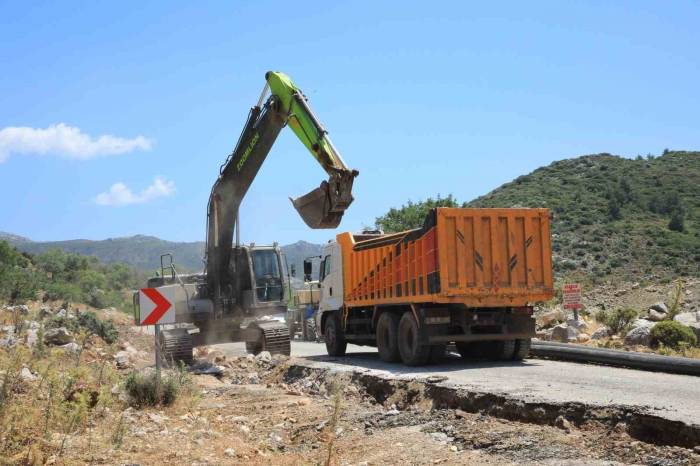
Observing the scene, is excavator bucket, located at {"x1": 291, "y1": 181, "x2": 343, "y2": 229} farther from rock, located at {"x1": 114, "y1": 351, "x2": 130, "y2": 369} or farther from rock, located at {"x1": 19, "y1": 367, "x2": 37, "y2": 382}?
rock, located at {"x1": 19, "y1": 367, "x2": 37, "y2": 382}

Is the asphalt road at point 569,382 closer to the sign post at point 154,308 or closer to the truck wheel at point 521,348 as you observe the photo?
the truck wheel at point 521,348

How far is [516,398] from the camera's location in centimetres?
941

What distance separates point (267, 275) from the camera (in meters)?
19.1

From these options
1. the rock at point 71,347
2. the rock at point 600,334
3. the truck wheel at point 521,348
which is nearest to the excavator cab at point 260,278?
the rock at point 71,347

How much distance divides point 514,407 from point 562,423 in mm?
952

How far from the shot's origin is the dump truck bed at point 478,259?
13.7 metres

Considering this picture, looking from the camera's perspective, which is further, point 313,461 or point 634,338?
point 634,338

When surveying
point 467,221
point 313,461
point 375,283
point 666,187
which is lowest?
point 313,461

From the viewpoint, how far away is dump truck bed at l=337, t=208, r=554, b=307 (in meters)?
13.7

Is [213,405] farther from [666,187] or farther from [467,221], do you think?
[666,187]

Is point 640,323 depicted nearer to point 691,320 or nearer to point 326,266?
point 691,320

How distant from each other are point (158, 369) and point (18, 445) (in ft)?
13.8

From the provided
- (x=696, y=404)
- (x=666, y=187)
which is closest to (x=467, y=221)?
(x=696, y=404)

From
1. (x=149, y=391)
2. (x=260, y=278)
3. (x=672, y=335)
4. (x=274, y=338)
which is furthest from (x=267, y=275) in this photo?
Result: (x=672, y=335)
